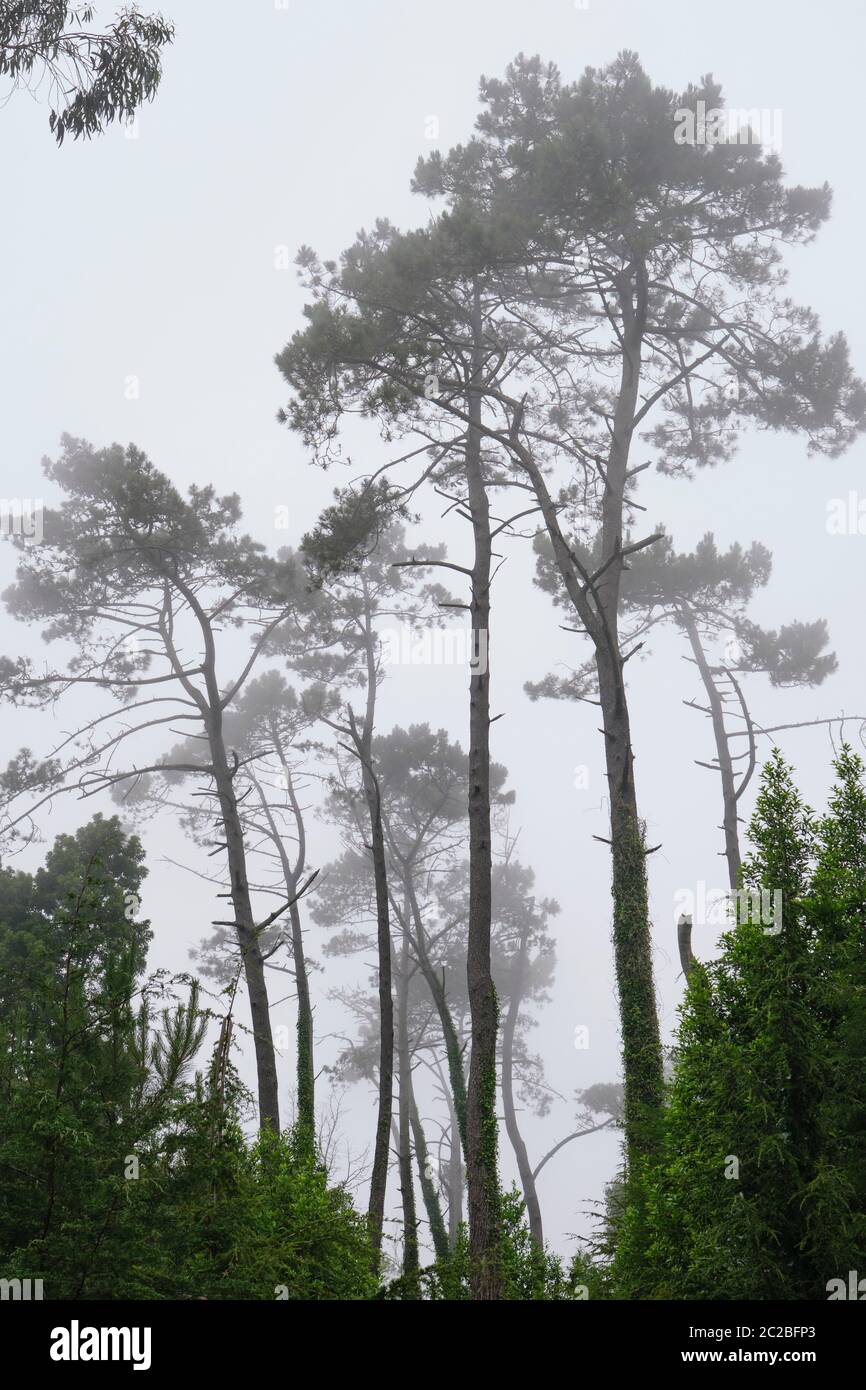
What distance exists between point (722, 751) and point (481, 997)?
10263 mm

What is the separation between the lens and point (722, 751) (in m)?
21.1

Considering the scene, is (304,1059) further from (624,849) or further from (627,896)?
(624,849)

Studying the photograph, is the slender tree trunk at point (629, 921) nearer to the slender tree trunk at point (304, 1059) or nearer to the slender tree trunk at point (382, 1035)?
the slender tree trunk at point (382, 1035)

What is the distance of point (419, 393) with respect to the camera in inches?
519

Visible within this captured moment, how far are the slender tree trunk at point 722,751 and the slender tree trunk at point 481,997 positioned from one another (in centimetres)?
624

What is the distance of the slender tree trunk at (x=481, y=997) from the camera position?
1134cm

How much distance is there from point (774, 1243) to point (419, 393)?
9891mm

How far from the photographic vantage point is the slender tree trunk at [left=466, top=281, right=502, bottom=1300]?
11.3 m

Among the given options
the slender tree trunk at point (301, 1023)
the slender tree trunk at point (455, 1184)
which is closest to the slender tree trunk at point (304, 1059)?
the slender tree trunk at point (301, 1023)

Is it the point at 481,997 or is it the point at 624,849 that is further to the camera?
the point at 624,849

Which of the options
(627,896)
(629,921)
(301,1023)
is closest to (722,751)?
(301,1023)

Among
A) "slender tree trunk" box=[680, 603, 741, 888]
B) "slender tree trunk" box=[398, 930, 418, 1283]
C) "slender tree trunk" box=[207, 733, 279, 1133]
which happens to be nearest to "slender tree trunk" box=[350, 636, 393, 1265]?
"slender tree trunk" box=[398, 930, 418, 1283]

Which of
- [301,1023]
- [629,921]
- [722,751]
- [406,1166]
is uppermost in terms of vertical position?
[722,751]
